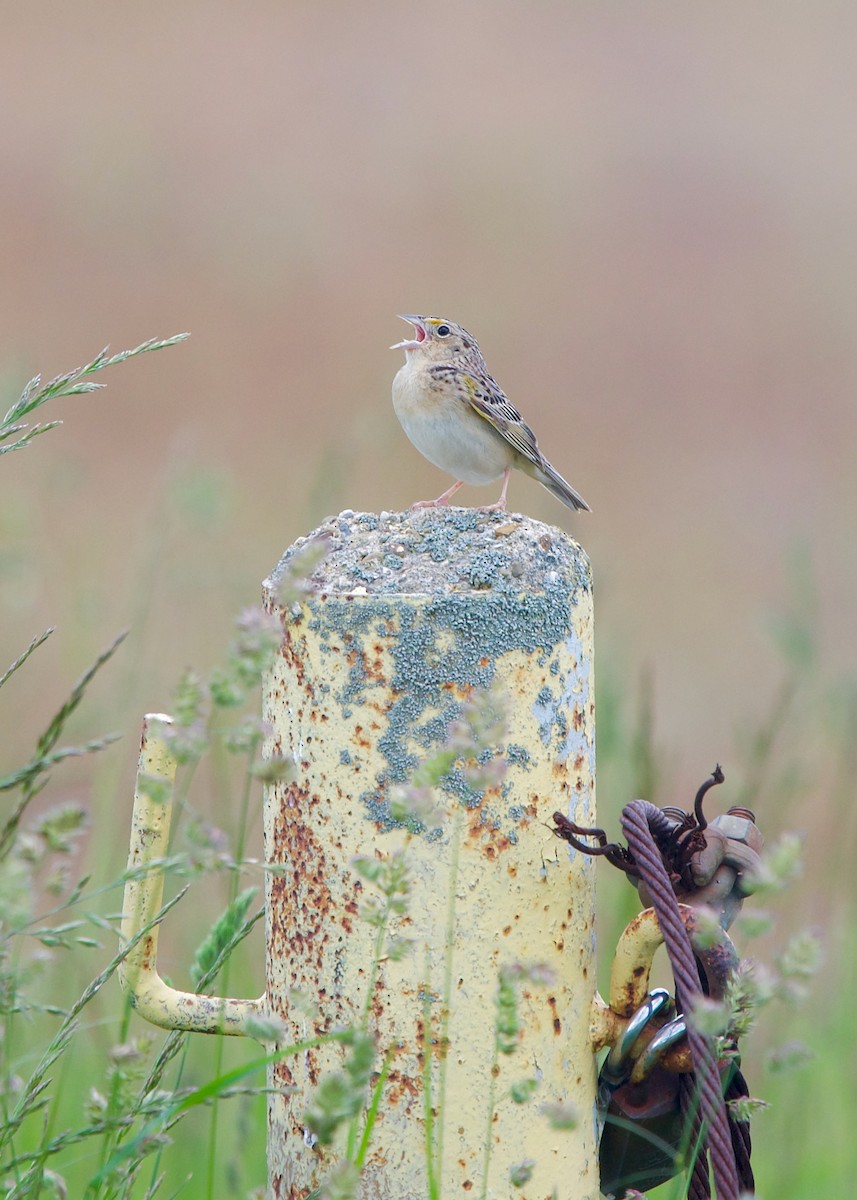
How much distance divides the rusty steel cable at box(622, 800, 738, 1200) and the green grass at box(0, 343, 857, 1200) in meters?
0.13

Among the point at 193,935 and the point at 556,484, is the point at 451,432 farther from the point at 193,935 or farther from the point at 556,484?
the point at 193,935

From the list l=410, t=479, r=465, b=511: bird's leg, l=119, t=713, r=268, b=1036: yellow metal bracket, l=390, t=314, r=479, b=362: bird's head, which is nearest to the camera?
l=119, t=713, r=268, b=1036: yellow metal bracket

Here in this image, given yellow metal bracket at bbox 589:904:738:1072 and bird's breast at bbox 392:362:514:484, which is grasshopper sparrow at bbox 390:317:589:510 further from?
yellow metal bracket at bbox 589:904:738:1072

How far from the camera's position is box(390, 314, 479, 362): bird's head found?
405cm

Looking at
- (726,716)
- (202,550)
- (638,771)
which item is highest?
(726,716)

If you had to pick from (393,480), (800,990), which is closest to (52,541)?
(393,480)

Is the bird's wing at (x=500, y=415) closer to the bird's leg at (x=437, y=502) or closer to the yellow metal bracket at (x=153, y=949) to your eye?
the bird's leg at (x=437, y=502)

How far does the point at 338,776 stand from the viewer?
66.0 inches

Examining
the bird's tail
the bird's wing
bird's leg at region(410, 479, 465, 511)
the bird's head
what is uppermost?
the bird's head

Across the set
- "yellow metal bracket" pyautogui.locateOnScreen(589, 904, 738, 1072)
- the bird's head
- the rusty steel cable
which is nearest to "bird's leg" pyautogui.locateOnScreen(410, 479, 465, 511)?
the rusty steel cable

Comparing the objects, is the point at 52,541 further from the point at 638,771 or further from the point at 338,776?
the point at 338,776

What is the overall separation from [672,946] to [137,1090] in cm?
62

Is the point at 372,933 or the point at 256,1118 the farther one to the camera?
the point at 256,1118

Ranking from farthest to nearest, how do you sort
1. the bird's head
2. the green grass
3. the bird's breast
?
the bird's head, the bird's breast, the green grass
